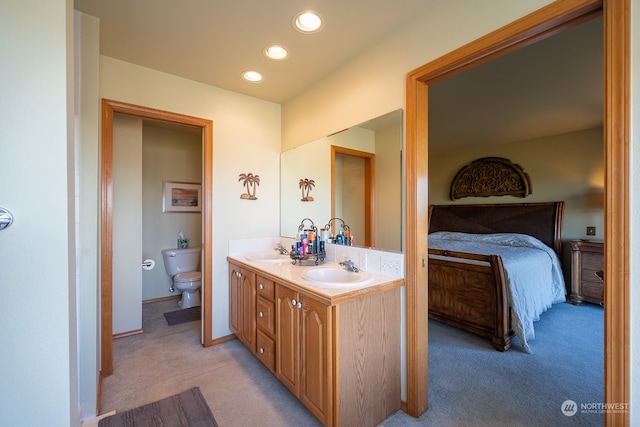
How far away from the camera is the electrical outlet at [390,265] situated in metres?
1.70

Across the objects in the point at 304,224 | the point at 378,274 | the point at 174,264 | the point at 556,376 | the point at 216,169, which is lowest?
the point at 556,376

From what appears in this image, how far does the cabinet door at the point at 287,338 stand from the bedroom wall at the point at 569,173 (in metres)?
4.32

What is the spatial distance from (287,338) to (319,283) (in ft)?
1.58

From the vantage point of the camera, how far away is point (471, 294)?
104 inches

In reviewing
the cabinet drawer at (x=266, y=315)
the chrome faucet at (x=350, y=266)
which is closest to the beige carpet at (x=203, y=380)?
the cabinet drawer at (x=266, y=315)

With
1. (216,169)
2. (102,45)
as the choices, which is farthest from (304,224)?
(102,45)

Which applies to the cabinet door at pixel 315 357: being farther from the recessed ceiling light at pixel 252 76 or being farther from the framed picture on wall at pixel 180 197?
the framed picture on wall at pixel 180 197

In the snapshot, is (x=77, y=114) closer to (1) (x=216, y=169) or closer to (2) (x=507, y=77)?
(1) (x=216, y=169)

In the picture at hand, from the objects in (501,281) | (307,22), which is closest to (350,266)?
(501,281)

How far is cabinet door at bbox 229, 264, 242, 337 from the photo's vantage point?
238 cm

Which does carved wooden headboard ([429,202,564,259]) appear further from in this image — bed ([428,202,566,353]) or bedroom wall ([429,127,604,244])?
bedroom wall ([429,127,604,244])

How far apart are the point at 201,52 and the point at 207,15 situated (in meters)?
0.44

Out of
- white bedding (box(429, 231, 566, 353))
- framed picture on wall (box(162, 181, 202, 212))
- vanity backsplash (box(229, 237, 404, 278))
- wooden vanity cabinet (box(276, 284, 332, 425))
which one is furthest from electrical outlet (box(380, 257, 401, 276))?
framed picture on wall (box(162, 181, 202, 212))

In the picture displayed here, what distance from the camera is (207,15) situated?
5.29 ft
